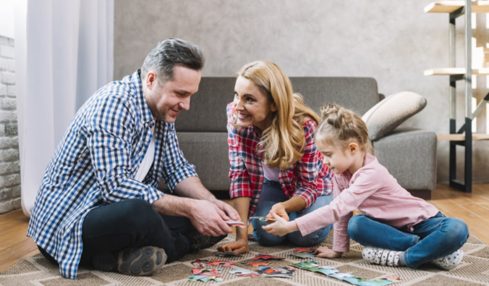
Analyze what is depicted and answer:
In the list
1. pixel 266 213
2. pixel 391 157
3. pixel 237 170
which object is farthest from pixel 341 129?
pixel 391 157

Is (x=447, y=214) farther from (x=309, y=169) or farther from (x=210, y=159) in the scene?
(x=210, y=159)

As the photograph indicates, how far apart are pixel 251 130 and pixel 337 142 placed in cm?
43

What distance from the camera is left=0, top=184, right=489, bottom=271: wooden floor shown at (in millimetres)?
2355

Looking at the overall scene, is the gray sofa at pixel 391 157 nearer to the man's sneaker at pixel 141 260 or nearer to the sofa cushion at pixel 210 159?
the sofa cushion at pixel 210 159

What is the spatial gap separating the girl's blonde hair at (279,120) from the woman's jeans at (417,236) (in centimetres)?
37

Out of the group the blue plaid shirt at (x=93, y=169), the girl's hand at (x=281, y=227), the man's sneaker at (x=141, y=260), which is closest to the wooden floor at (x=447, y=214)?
the blue plaid shirt at (x=93, y=169)

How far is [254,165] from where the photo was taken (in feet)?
7.91

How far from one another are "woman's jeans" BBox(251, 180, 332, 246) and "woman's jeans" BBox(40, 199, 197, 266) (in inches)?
23.2

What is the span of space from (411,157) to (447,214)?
65 centimetres

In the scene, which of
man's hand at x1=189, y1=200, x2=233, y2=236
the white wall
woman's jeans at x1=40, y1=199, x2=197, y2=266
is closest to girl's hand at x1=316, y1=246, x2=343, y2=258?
man's hand at x1=189, y1=200, x2=233, y2=236

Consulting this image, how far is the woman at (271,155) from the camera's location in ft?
7.32

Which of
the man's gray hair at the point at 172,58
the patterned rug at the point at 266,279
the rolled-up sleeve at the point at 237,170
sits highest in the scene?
the man's gray hair at the point at 172,58

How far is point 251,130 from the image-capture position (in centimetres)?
239

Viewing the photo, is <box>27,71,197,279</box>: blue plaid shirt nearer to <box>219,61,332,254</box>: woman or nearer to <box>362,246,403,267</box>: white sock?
<box>219,61,332,254</box>: woman
